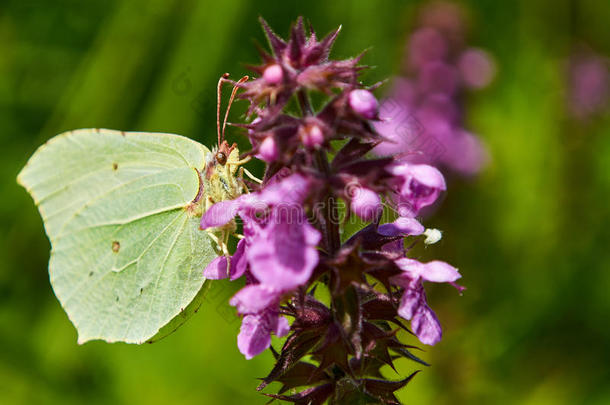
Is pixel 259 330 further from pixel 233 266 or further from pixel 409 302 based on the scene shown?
pixel 409 302

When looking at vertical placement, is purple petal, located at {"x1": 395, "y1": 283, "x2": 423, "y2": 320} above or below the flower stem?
below

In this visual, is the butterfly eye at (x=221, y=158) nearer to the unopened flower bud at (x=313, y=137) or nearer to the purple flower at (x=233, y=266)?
the purple flower at (x=233, y=266)

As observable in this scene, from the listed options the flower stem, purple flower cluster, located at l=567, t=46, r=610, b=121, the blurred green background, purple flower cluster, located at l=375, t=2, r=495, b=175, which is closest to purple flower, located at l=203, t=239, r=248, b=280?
the flower stem

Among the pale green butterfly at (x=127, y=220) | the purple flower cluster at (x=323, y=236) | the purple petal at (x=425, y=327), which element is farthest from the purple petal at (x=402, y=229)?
the pale green butterfly at (x=127, y=220)

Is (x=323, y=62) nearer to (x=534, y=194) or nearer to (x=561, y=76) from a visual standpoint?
(x=534, y=194)

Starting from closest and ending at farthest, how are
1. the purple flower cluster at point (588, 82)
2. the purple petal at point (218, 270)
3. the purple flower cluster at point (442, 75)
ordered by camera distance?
the purple petal at point (218, 270) < the purple flower cluster at point (442, 75) < the purple flower cluster at point (588, 82)

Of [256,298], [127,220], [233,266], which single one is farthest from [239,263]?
[127,220]

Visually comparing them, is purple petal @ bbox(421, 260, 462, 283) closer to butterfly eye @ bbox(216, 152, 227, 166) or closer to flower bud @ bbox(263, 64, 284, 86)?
flower bud @ bbox(263, 64, 284, 86)
